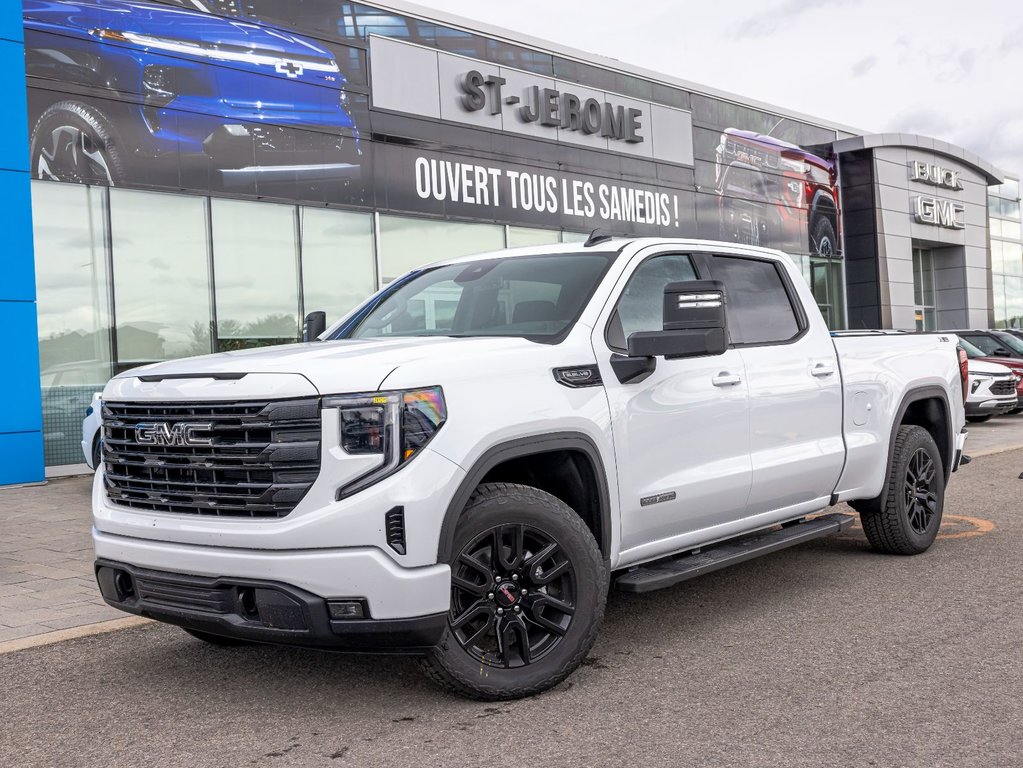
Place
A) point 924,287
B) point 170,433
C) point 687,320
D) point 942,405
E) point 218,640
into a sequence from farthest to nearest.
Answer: point 924,287, point 942,405, point 218,640, point 687,320, point 170,433

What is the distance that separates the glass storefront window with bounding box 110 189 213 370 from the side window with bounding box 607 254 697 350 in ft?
36.0

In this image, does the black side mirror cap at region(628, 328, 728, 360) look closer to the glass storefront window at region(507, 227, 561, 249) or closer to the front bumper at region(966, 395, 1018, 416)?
the front bumper at region(966, 395, 1018, 416)

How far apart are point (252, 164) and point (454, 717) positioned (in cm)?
1372

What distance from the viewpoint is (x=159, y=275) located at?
50.5 feet

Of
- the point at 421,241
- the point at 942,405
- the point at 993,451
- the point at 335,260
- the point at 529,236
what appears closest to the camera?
the point at 942,405

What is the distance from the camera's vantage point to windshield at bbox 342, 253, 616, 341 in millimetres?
4934

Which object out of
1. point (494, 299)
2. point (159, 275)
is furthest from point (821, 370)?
point (159, 275)

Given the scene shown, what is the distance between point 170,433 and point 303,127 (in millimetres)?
13843

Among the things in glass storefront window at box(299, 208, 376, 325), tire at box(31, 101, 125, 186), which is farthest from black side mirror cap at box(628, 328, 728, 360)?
glass storefront window at box(299, 208, 376, 325)

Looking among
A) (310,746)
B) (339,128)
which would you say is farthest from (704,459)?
(339,128)

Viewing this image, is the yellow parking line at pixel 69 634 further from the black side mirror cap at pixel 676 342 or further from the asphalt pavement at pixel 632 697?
the black side mirror cap at pixel 676 342

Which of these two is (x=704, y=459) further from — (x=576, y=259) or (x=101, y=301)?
(x=101, y=301)

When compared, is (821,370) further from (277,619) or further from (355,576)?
(277,619)

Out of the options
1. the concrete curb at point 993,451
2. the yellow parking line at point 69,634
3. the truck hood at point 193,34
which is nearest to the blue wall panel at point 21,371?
the truck hood at point 193,34
